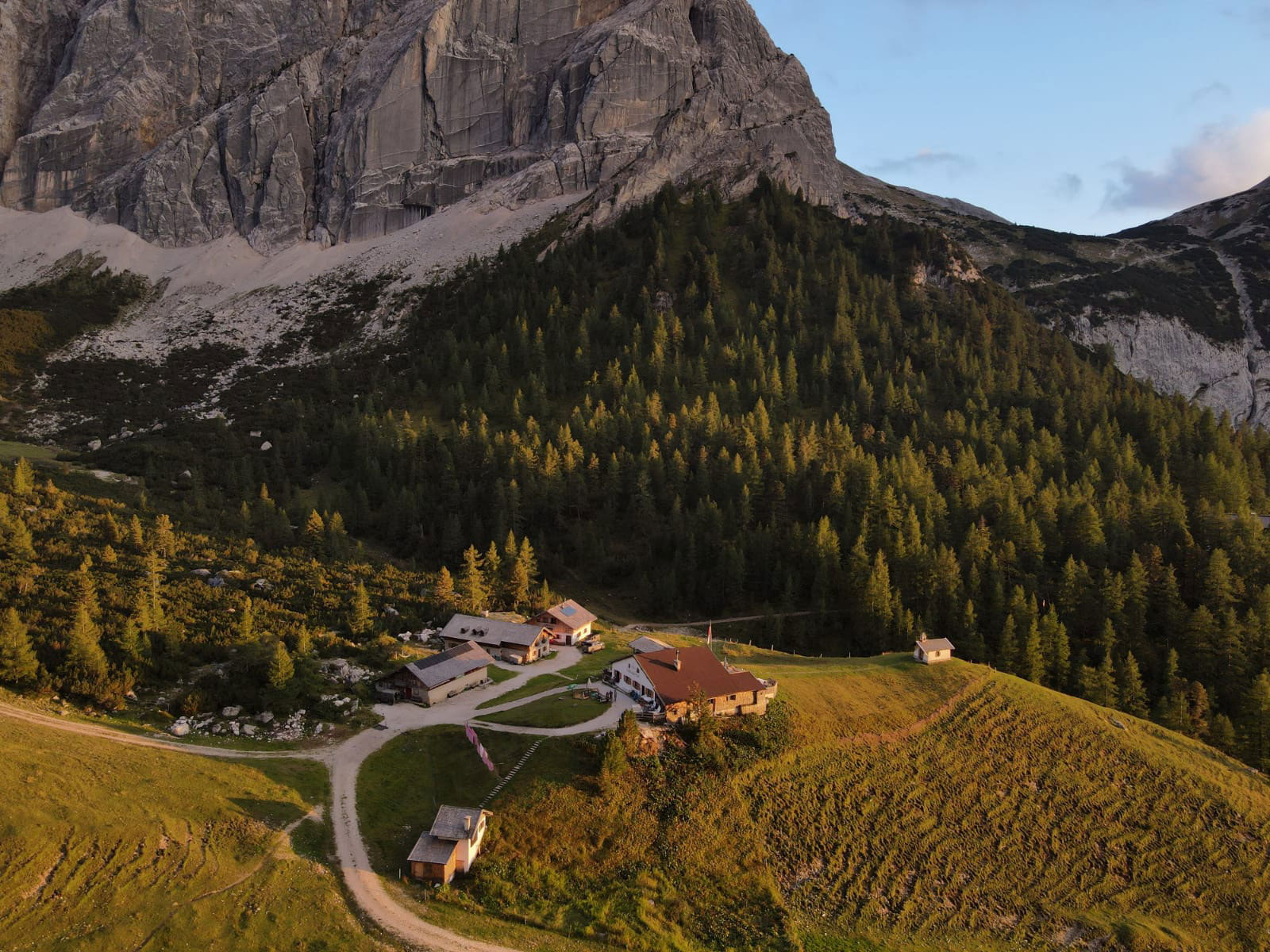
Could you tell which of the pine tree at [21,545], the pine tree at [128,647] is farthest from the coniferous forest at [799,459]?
the pine tree at [128,647]

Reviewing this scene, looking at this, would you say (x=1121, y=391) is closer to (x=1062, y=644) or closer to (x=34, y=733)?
(x=1062, y=644)

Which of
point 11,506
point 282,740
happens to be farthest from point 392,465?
point 282,740

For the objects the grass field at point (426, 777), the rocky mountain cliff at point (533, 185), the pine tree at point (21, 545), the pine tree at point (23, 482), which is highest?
the rocky mountain cliff at point (533, 185)

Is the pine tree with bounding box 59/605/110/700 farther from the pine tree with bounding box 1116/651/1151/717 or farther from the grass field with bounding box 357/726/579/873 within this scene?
the pine tree with bounding box 1116/651/1151/717

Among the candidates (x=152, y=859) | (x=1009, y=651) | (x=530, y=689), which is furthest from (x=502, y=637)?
(x=1009, y=651)

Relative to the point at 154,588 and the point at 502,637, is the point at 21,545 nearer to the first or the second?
the point at 154,588

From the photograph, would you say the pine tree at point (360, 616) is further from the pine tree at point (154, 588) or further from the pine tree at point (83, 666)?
the pine tree at point (83, 666)
